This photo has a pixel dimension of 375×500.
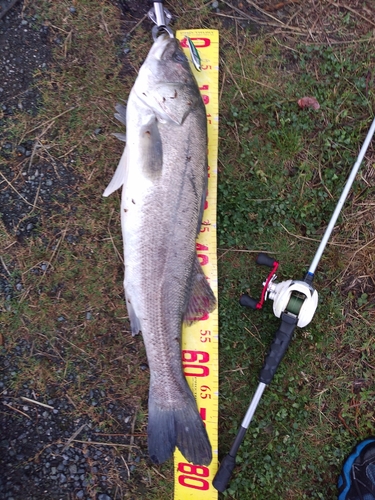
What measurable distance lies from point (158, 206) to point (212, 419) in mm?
1793

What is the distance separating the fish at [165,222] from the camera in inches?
105

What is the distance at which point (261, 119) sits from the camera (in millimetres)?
3369

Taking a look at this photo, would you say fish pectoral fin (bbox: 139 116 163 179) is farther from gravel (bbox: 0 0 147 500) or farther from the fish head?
gravel (bbox: 0 0 147 500)

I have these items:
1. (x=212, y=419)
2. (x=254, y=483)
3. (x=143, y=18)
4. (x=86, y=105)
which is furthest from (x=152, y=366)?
(x=143, y=18)

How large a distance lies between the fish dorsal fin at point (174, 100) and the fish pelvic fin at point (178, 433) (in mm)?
2026

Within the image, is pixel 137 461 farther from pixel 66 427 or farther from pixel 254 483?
pixel 254 483

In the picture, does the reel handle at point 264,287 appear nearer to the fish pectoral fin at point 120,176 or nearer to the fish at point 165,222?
the fish at point 165,222

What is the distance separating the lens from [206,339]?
3.19 m

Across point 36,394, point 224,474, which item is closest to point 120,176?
point 36,394

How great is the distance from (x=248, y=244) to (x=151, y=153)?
1200mm

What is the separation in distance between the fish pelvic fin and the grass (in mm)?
375

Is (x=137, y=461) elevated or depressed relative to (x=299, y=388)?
depressed

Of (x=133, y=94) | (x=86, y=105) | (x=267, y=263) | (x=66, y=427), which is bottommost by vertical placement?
(x=66, y=427)

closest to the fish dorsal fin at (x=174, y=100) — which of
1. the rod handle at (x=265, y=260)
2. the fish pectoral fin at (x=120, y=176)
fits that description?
the fish pectoral fin at (x=120, y=176)
